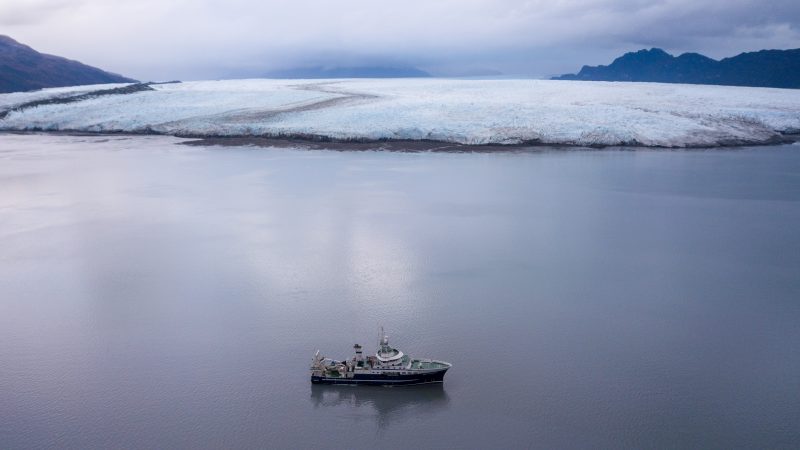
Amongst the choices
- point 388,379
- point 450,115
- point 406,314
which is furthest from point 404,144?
point 388,379

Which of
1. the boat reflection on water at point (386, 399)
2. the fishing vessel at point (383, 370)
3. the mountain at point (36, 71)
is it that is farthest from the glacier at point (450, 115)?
the mountain at point (36, 71)

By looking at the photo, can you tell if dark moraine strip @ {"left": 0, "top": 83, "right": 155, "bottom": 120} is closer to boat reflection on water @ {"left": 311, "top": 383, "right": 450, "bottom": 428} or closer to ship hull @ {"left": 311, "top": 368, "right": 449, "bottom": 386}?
ship hull @ {"left": 311, "top": 368, "right": 449, "bottom": 386}

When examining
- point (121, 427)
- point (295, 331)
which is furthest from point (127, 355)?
point (295, 331)

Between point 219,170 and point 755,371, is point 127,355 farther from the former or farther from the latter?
point 219,170

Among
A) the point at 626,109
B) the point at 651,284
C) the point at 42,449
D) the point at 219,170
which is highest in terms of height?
the point at 626,109

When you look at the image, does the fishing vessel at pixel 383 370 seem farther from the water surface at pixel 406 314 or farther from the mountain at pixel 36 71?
the mountain at pixel 36 71

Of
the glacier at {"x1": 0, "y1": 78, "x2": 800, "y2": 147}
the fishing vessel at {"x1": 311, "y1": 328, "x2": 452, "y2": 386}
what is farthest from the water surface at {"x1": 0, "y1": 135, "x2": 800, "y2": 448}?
the glacier at {"x1": 0, "y1": 78, "x2": 800, "y2": 147}

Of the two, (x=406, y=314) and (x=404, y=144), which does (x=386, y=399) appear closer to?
(x=406, y=314)
